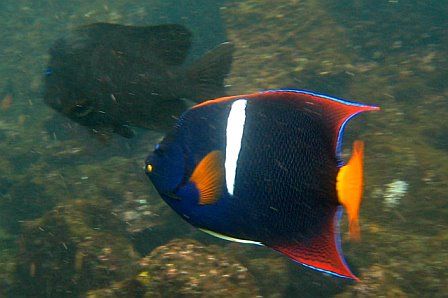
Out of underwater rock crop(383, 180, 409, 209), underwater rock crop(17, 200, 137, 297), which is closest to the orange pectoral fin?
underwater rock crop(17, 200, 137, 297)

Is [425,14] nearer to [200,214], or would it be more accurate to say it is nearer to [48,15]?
[200,214]

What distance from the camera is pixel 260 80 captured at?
29.8 ft

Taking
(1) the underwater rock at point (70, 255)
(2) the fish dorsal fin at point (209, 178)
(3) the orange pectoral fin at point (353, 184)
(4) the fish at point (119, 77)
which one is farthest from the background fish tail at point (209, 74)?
(1) the underwater rock at point (70, 255)

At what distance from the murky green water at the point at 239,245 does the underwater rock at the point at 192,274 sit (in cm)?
1

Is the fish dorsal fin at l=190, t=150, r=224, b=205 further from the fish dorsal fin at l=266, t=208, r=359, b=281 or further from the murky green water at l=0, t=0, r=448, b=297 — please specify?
the murky green water at l=0, t=0, r=448, b=297

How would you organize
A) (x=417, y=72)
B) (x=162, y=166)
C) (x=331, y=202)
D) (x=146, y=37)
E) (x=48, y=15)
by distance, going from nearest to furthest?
(x=331, y=202) → (x=162, y=166) → (x=146, y=37) → (x=417, y=72) → (x=48, y=15)

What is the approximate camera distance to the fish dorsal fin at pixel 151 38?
3.37 m

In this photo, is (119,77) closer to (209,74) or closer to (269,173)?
(209,74)

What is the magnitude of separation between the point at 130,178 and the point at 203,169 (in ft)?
21.4

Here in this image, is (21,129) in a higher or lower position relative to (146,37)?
lower

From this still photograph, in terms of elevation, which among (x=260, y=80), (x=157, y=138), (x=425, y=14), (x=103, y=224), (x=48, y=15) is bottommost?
(x=103, y=224)

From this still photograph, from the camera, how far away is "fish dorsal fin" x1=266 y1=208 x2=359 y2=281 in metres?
1.42

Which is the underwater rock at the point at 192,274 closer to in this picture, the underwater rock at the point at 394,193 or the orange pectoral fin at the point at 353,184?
the underwater rock at the point at 394,193

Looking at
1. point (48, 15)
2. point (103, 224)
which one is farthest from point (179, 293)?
point (48, 15)
